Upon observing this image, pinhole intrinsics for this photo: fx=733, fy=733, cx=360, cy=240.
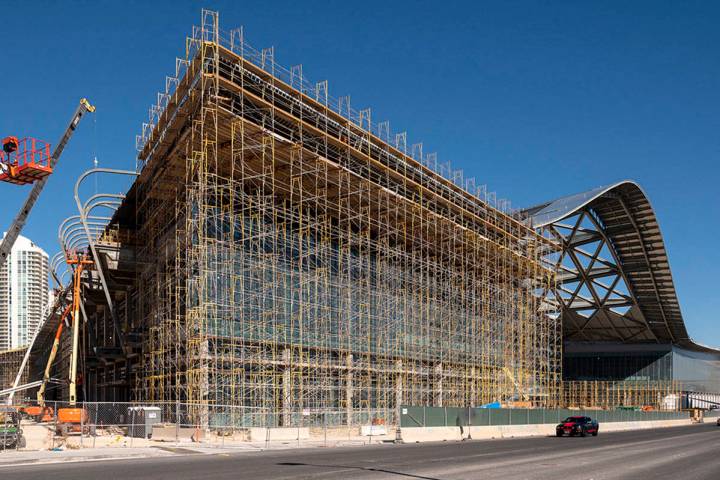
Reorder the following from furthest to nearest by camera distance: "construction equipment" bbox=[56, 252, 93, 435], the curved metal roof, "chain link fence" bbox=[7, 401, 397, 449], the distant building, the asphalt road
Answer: the distant building, the curved metal roof, "construction equipment" bbox=[56, 252, 93, 435], "chain link fence" bbox=[7, 401, 397, 449], the asphalt road

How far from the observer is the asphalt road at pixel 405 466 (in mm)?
18547

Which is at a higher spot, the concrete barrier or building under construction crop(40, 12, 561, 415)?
building under construction crop(40, 12, 561, 415)

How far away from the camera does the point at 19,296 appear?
18100cm

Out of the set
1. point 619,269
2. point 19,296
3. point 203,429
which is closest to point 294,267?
point 203,429

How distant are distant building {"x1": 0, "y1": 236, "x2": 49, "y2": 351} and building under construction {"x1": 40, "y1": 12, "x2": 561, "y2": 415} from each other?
13273cm

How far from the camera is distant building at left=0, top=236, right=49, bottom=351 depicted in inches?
6993

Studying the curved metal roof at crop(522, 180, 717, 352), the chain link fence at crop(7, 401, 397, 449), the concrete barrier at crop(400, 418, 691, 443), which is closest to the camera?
the chain link fence at crop(7, 401, 397, 449)

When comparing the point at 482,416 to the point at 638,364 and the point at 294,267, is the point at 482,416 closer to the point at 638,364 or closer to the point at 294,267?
the point at 294,267

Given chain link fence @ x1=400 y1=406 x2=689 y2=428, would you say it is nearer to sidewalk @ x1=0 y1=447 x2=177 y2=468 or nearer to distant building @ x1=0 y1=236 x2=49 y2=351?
sidewalk @ x1=0 y1=447 x2=177 y2=468

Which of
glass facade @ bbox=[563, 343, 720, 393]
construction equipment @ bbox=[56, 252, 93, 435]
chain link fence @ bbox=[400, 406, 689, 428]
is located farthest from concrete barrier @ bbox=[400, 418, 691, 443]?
glass facade @ bbox=[563, 343, 720, 393]

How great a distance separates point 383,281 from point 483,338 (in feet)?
47.5

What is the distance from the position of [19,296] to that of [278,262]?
161m

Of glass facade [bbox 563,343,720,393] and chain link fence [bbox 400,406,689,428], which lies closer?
chain link fence [bbox 400,406,689,428]

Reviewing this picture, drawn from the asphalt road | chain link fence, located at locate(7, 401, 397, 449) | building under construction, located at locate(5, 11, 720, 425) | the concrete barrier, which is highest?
building under construction, located at locate(5, 11, 720, 425)
